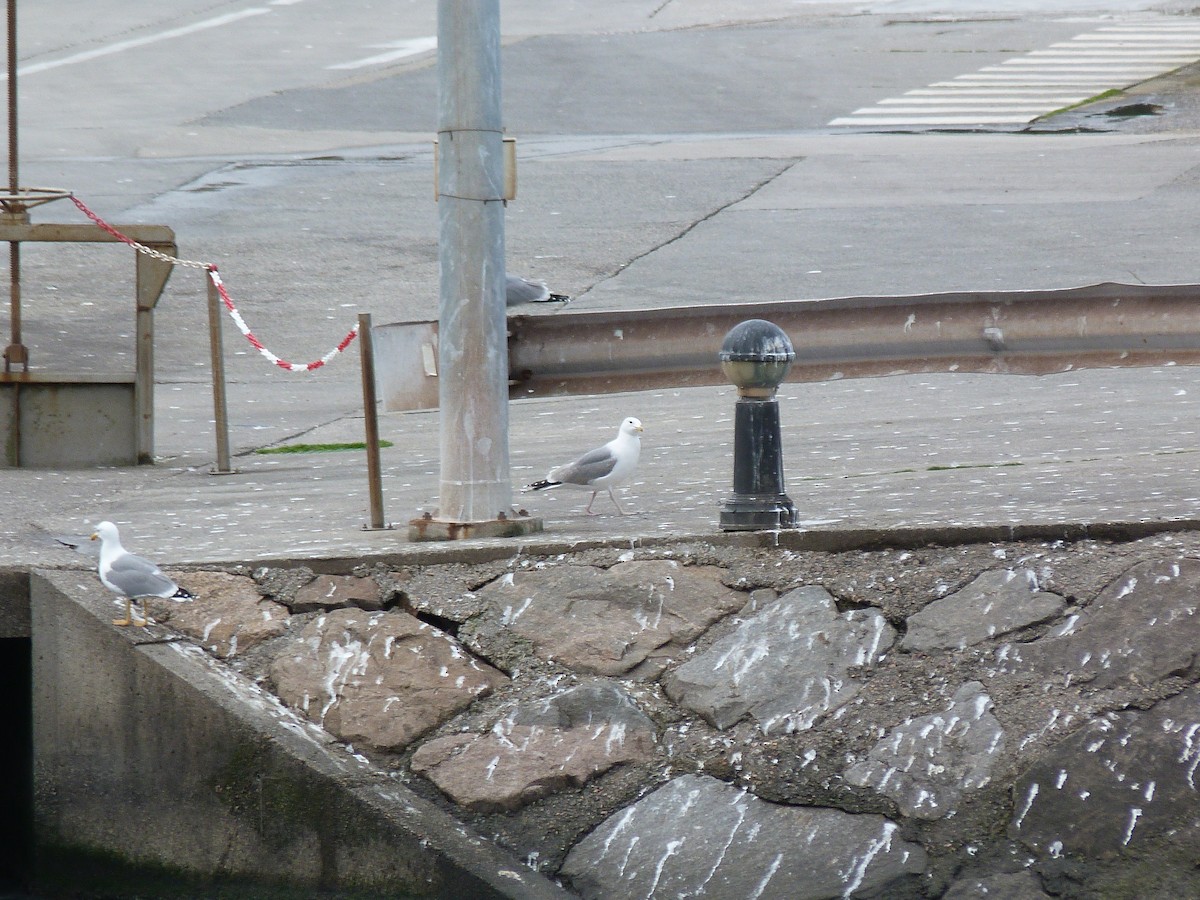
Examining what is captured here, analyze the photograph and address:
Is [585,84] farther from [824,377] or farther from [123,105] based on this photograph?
[824,377]

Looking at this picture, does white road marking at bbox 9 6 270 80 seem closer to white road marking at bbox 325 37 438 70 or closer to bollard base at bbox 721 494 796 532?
white road marking at bbox 325 37 438 70

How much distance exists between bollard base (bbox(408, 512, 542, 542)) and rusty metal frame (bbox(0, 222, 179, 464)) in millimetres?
3352

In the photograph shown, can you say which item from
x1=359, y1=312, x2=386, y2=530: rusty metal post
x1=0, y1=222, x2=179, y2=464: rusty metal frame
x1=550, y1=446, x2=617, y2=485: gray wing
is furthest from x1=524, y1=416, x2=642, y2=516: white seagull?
x1=0, y1=222, x2=179, y2=464: rusty metal frame

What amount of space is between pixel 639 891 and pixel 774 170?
13.5 meters

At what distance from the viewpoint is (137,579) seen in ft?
17.3

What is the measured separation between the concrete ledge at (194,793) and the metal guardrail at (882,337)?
80.9 inches

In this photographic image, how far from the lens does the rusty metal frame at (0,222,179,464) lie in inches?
343

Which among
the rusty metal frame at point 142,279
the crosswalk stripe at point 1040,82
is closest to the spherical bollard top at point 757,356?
the rusty metal frame at point 142,279

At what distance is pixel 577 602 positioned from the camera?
5.48 metres

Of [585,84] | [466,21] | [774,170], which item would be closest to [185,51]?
[585,84]

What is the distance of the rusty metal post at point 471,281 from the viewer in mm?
5926

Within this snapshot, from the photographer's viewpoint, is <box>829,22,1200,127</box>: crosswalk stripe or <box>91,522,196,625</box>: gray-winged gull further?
<box>829,22,1200,127</box>: crosswalk stripe

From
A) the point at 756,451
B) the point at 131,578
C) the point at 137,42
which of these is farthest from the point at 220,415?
the point at 137,42

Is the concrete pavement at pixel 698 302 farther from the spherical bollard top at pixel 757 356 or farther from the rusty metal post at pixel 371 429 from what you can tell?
the spherical bollard top at pixel 757 356
